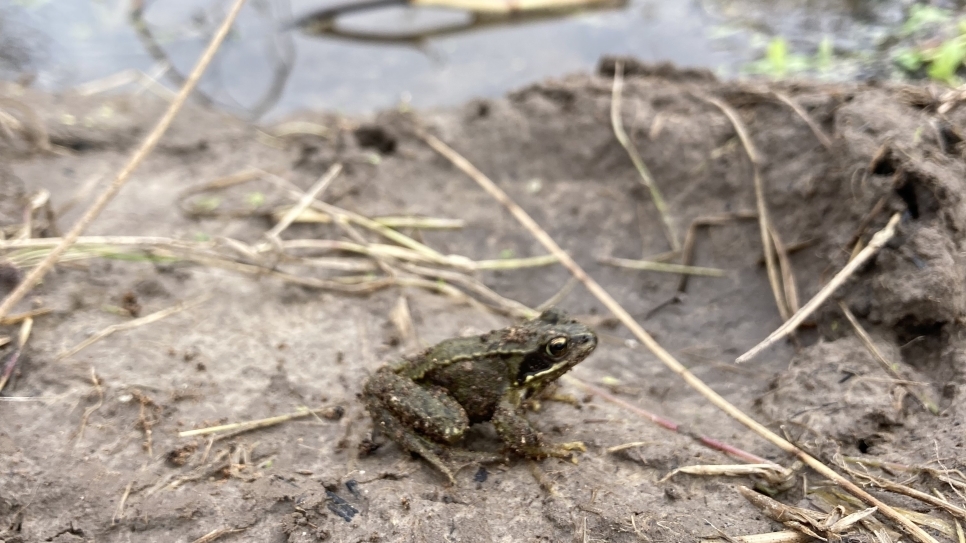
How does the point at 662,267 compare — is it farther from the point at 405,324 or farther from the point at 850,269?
the point at 405,324

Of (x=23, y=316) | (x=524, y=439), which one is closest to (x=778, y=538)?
(x=524, y=439)

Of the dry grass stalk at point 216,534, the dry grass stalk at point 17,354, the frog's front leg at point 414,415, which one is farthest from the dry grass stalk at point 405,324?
the dry grass stalk at point 17,354

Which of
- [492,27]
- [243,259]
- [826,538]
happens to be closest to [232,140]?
[243,259]

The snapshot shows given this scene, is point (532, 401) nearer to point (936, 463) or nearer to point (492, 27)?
point (936, 463)

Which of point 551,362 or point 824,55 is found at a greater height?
point 824,55

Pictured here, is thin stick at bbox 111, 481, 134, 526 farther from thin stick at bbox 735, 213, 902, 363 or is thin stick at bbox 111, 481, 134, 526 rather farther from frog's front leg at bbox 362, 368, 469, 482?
thin stick at bbox 735, 213, 902, 363

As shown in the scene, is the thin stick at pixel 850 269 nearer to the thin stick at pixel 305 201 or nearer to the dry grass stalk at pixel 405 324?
the dry grass stalk at pixel 405 324
